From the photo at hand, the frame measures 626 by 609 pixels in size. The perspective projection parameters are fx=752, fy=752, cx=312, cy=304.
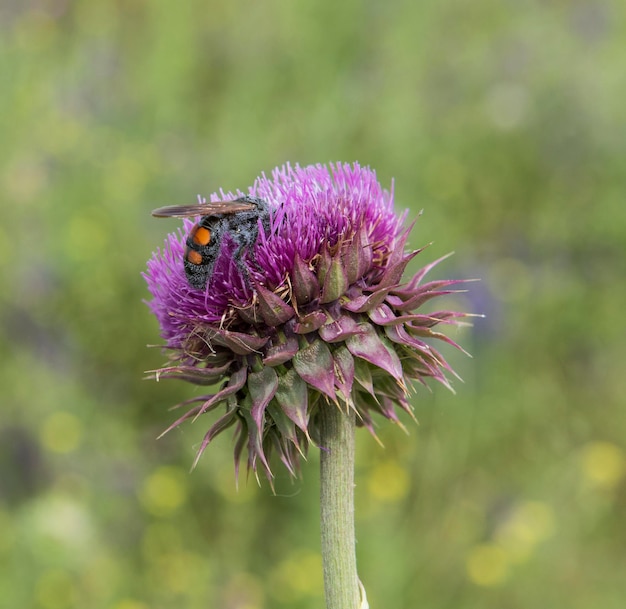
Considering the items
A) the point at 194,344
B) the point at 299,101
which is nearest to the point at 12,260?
→ the point at 299,101

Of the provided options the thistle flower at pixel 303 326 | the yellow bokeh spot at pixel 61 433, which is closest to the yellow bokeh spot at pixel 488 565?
the thistle flower at pixel 303 326

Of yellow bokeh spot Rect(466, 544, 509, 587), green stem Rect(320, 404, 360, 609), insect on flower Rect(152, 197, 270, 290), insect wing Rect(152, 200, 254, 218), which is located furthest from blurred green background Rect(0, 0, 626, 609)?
insect wing Rect(152, 200, 254, 218)

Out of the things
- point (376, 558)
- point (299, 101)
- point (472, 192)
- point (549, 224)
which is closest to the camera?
point (376, 558)

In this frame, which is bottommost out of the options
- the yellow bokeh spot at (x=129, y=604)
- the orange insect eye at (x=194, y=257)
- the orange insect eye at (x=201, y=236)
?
the yellow bokeh spot at (x=129, y=604)

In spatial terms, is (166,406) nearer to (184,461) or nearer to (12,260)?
(184,461)

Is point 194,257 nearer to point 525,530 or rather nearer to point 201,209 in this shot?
point 201,209

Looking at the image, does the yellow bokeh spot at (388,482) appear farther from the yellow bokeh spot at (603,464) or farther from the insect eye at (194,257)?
the insect eye at (194,257)

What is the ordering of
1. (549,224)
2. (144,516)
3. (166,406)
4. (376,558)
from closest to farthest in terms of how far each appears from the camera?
(376,558), (144,516), (166,406), (549,224)
